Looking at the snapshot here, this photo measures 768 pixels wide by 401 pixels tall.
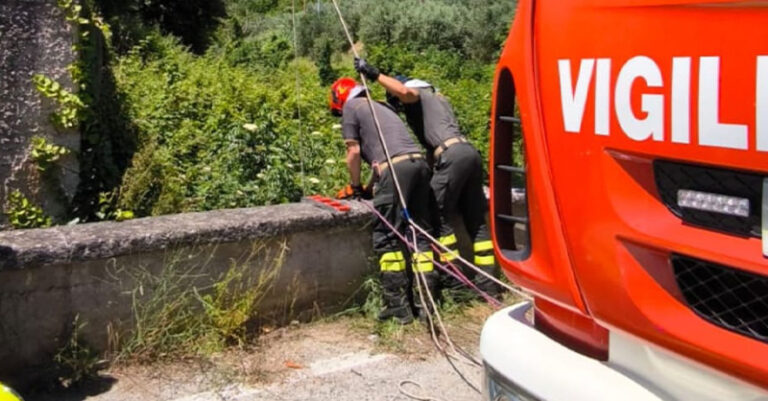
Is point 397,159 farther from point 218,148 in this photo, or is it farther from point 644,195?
point 644,195

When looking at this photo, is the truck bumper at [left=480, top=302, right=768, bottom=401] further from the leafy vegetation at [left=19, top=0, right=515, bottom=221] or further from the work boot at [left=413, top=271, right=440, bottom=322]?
the leafy vegetation at [left=19, top=0, right=515, bottom=221]

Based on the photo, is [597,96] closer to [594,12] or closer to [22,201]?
[594,12]

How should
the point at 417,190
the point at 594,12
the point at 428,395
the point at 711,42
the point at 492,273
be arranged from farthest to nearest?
the point at 492,273 < the point at 417,190 < the point at 428,395 < the point at 594,12 < the point at 711,42

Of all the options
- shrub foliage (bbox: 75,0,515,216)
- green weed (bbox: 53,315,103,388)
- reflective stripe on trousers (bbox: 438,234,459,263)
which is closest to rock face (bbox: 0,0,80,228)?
shrub foliage (bbox: 75,0,515,216)

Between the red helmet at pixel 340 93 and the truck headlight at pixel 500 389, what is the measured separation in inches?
143

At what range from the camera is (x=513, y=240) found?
2.20 meters

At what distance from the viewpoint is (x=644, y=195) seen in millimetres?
1647

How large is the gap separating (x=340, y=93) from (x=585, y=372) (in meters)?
4.06

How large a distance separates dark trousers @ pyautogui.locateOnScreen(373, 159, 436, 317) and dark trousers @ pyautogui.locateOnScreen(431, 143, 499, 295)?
175 mm

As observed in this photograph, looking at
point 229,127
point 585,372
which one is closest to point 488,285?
point 229,127

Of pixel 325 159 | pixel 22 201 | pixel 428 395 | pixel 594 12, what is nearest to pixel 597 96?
pixel 594 12

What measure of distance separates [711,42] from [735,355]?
1.94 feet

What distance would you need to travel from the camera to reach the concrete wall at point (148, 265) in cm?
390

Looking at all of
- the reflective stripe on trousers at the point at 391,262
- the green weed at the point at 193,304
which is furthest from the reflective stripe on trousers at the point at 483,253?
the green weed at the point at 193,304
